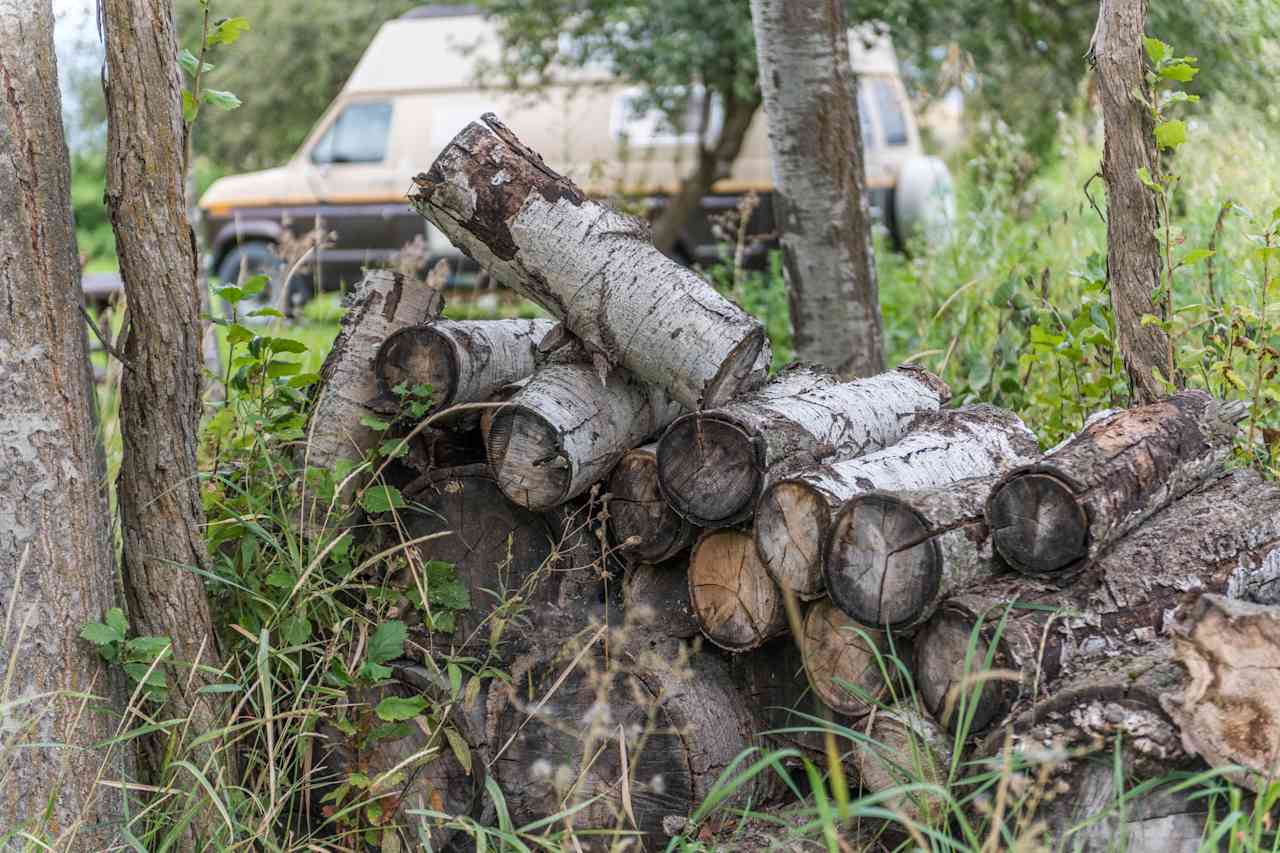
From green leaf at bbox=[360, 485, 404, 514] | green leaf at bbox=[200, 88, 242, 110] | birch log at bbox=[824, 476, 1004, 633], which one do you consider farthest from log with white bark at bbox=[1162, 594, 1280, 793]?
green leaf at bbox=[200, 88, 242, 110]

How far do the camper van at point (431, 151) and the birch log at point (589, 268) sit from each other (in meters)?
7.39

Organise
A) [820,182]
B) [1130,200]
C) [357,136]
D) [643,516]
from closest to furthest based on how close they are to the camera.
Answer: [643,516] < [1130,200] < [820,182] < [357,136]

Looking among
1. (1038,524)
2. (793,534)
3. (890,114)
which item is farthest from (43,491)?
(890,114)

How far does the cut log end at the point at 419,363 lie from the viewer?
291 centimetres

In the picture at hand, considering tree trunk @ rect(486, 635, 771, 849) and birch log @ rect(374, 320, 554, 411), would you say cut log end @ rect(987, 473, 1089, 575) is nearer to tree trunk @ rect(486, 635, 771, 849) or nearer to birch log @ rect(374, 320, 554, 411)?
tree trunk @ rect(486, 635, 771, 849)

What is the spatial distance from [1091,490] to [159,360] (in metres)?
1.82

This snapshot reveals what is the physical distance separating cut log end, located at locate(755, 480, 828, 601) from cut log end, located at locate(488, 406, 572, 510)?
1.44 feet

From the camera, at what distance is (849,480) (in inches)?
99.3

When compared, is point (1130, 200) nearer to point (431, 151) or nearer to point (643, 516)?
point (643, 516)

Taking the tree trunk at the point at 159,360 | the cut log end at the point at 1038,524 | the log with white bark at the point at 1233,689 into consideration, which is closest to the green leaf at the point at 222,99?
the tree trunk at the point at 159,360

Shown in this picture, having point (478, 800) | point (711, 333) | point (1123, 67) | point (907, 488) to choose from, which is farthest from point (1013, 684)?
point (1123, 67)

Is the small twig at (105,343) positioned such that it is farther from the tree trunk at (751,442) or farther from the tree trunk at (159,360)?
the tree trunk at (751,442)

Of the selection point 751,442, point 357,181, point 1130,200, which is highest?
point 1130,200

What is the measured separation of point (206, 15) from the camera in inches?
103
